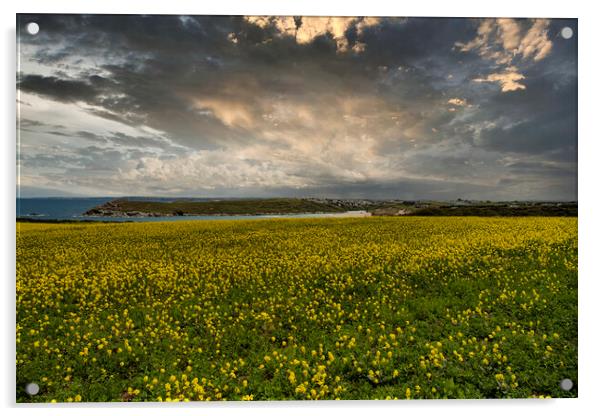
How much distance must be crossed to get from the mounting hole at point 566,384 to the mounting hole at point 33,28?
34.7ft

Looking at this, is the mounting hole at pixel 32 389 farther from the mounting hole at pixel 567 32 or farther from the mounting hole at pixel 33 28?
the mounting hole at pixel 567 32

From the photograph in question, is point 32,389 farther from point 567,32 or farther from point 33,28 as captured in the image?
point 567,32

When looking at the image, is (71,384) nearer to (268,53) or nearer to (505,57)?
(268,53)

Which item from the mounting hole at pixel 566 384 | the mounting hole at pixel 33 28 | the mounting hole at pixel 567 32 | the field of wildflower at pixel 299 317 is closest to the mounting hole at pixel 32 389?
the field of wildflower at pixel 299 317

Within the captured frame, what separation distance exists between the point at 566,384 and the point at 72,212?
30.5ft

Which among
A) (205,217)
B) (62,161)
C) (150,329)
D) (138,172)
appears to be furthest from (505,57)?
(62,161)

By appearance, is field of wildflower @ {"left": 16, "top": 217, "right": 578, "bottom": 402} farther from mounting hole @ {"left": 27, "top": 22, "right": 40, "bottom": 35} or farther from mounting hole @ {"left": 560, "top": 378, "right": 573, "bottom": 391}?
mounting hole @ {"left": 27, "top": 22, "right": 40, "bottom": 35}

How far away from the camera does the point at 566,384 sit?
5598 mm

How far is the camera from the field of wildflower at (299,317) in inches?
205

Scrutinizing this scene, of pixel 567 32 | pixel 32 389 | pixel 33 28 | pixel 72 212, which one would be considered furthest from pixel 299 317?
pixel 567 32

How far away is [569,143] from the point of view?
6762 mm

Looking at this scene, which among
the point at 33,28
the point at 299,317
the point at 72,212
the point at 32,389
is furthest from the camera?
the point at 72,212

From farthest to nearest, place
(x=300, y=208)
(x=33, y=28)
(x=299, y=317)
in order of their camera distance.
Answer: (x=300, y=208), (x=33, y=28), (x=299, y=317)

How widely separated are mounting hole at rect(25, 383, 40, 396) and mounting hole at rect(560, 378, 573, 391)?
8029mm
